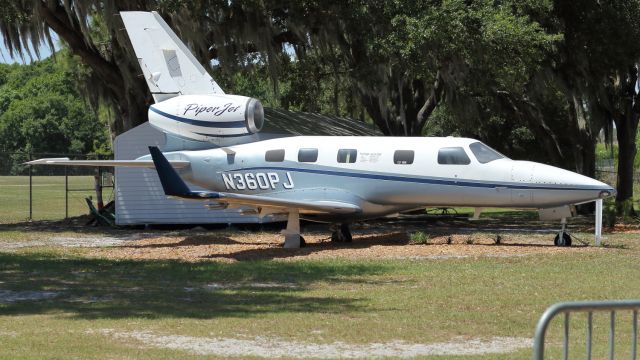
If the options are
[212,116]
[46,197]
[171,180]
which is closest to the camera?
[171,180]

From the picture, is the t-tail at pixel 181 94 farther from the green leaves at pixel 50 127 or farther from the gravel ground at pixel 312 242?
the green leaves at pixel 50 127

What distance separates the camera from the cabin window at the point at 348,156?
21.8 meters

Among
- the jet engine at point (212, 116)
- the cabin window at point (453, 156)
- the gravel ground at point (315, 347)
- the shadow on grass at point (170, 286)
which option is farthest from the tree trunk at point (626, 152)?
the gravel ground at point (315, 347)

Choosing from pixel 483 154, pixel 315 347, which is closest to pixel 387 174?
pixel 483 154

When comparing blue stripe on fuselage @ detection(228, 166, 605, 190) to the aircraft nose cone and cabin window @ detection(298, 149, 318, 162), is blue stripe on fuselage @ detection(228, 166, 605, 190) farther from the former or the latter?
cabin window @ detection(298, 149, 318, 162)

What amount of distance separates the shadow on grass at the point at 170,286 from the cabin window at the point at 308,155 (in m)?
4.57

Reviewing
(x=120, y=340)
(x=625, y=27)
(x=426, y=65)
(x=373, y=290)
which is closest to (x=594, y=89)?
(x=625, y=27)

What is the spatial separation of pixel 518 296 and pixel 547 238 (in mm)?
9996

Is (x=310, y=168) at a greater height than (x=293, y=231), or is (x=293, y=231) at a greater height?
(x=310, y=168)

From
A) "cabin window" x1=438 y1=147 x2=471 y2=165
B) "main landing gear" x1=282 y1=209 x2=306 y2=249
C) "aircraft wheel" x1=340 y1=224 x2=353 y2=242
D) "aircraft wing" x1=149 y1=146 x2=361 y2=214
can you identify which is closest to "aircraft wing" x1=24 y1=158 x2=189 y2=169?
"aircraft wing" x1=149 y1=146 x2=361 y2=214

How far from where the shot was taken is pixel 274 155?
2245 cm

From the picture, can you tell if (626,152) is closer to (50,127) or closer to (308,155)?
(308,155)

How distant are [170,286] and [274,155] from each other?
8.02 metres

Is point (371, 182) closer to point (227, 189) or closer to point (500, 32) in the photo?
point (227, 189)
